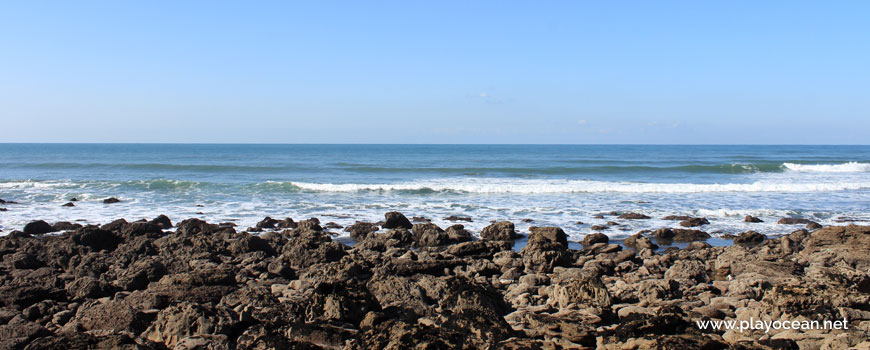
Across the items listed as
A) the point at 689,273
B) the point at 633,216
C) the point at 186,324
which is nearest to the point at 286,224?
the point at 186,324

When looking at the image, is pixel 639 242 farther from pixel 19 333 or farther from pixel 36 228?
pixel 36 228

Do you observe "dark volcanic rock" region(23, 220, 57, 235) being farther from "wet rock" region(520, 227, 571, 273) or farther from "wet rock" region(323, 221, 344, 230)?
"wet rock" region(520, 227, 571, 273)

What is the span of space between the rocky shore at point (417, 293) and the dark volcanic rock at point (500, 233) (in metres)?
0.84

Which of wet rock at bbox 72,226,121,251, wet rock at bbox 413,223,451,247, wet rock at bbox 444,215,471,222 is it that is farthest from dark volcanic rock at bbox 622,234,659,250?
wet rock at bbox 72,226,121,251

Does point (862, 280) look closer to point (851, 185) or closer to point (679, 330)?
point (679, 330)

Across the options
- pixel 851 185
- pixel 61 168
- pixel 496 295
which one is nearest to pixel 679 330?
pixel 496 295

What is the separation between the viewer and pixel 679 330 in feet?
17.0

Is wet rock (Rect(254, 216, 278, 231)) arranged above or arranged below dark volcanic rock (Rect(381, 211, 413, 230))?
below

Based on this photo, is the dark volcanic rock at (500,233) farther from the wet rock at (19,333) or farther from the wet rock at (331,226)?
the wet rock at (19,333)

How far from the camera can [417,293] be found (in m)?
7.25

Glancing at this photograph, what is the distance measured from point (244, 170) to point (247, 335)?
35361 millimetres

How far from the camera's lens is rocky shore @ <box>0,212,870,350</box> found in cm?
531

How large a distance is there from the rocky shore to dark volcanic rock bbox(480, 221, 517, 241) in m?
0.84

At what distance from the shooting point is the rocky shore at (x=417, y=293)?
531 centimetres
